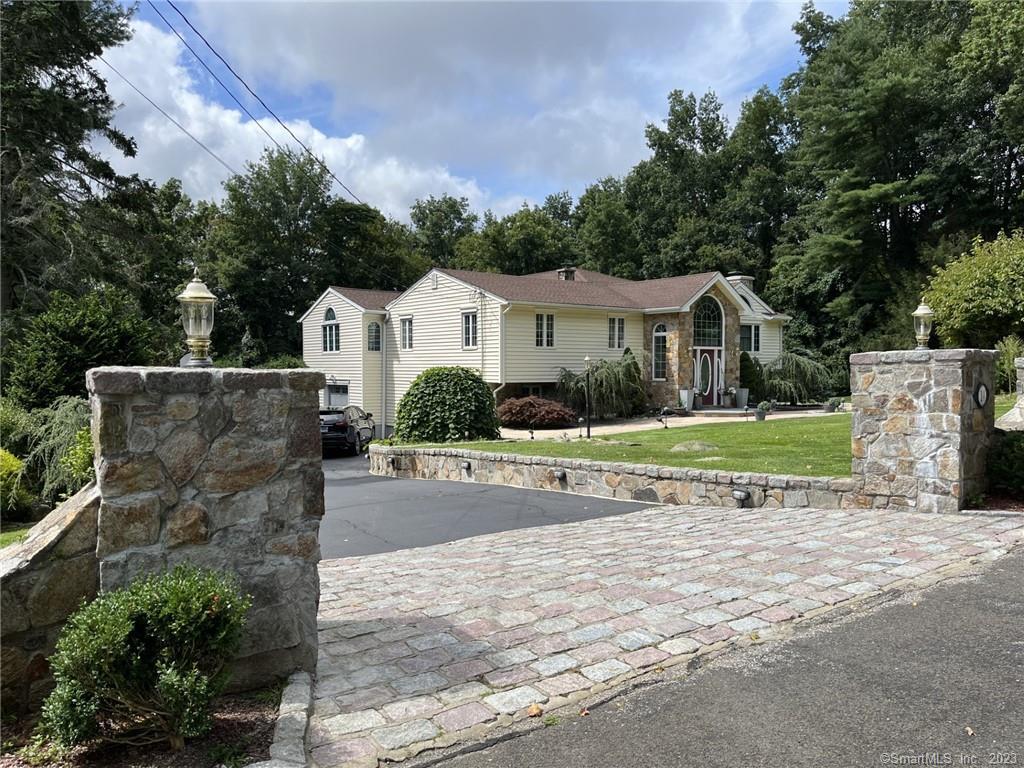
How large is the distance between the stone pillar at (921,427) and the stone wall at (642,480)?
0.40 metres

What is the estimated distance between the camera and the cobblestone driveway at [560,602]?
320 centimetres

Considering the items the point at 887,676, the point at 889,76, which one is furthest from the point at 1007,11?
the point at 887,676

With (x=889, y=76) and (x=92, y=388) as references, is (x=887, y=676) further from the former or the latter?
(x=889, y=76)

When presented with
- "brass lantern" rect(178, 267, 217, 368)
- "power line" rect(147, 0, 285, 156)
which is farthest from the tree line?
"brass lantern" rect(178, 267, 217, 368)

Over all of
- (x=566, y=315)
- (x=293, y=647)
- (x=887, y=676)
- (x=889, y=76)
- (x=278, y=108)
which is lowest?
(x=887, y=676)

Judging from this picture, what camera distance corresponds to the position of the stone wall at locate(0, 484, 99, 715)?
2.86 metres

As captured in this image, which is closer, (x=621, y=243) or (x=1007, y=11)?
(x=1007, y=11)

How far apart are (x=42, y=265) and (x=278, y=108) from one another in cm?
1201

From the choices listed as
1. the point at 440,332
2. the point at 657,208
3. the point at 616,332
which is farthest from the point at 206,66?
the point at 657,208

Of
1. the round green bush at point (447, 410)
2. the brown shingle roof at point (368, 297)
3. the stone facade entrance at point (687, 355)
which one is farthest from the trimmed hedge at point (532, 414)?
the brown shingle roof at point (368, 297)

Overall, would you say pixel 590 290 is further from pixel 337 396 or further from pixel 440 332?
pixel 337 396

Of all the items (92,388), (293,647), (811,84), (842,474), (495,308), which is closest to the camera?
(92,388)

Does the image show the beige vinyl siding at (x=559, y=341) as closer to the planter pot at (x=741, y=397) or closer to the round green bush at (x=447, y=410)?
the planter pot at (x=741, y=397)

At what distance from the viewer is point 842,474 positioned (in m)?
8.94
